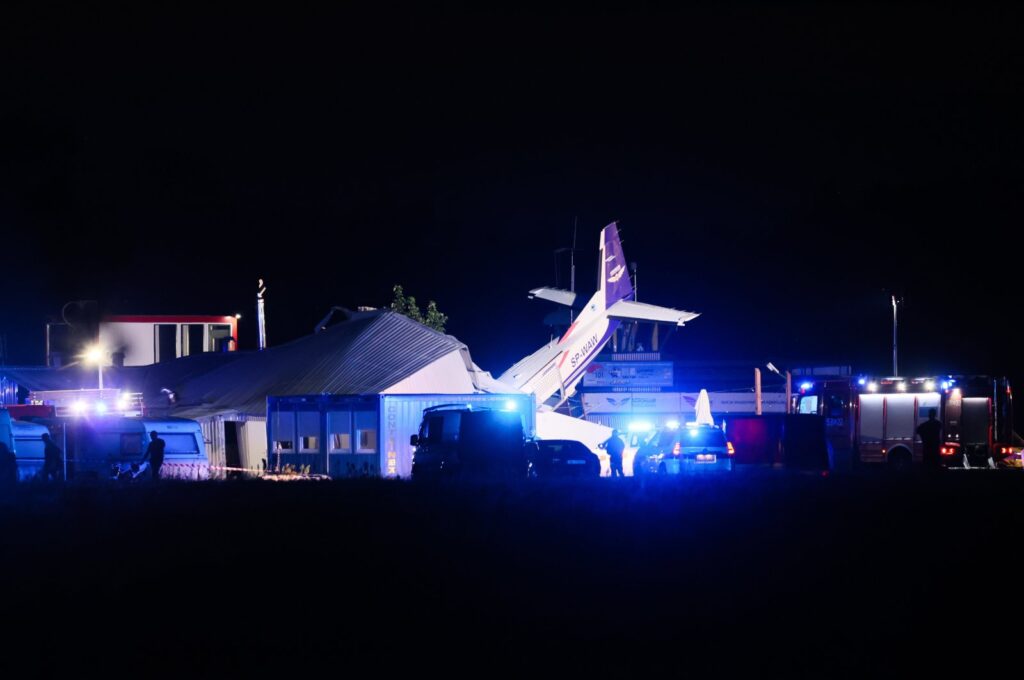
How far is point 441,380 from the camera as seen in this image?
44250mm

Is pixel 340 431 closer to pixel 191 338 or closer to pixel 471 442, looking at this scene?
pixel 471 442

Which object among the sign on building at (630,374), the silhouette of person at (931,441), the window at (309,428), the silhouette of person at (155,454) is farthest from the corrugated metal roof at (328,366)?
the sign on building at (630,374)

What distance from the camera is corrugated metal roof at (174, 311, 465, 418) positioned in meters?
41.9

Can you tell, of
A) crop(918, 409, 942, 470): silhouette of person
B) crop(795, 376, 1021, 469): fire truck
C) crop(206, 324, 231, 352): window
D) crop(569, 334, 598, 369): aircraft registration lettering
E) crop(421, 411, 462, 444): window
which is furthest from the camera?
crop(206, 324, 231, 352): window

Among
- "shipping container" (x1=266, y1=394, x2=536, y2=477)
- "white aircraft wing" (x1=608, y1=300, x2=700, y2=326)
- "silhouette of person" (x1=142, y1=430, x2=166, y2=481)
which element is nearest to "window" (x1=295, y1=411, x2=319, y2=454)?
"shipping container" (x1=266, y1=394, x2=536, y2=477)

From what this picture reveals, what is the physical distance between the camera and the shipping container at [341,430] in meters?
37.4

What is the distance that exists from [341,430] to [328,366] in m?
5.70

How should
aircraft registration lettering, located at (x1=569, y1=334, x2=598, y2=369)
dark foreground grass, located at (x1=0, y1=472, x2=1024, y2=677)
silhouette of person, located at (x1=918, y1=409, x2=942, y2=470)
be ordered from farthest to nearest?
aircraft registration lettering, located at (x1=569, y1=334, x2=598, y2=369) < silhouette of person, located at (x1=918, y1=409, x2=942, y2=470) < dark foreground grass, located at (x1=0, y1=472, x2=1024, y2=677)

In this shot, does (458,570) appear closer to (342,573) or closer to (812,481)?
(342,573)

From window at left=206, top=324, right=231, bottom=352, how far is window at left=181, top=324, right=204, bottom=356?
2.13 ft

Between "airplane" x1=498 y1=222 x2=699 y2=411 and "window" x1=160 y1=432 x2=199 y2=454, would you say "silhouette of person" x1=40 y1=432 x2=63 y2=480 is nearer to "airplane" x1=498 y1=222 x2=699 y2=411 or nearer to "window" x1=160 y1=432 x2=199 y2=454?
"window" x1=160 y1=432 x2=199 y2=454

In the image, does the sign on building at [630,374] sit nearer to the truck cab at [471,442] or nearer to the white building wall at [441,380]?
the white building wall at [441,380]

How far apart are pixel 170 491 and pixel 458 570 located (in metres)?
4.25

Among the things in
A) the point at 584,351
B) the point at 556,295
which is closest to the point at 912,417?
the point at 584,351
